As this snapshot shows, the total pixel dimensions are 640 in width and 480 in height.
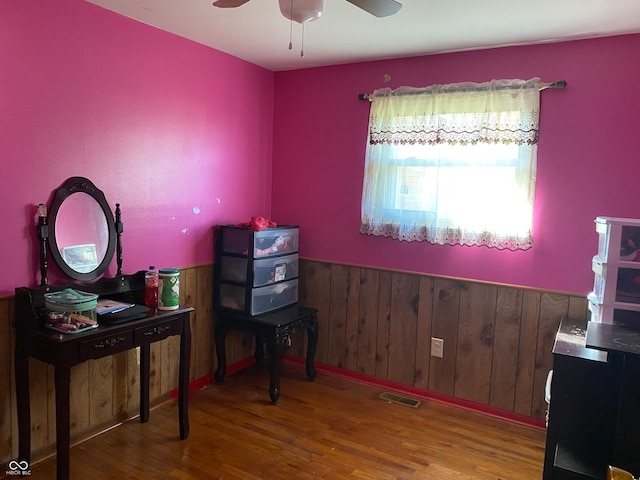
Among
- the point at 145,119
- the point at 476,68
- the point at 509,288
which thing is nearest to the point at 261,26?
the point at 145,119

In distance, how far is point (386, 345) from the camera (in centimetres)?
343

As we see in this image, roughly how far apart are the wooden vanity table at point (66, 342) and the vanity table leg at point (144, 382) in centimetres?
31

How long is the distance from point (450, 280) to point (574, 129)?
1.13 metres

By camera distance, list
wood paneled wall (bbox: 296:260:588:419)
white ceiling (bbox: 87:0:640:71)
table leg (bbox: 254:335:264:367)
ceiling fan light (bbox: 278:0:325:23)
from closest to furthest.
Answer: ceiling fan light (bbox: 278:0:325:23), white ceiling (bbox: 87:0:640:71), wood paneled wall (bbox: 296:260:588:419), table leg (bbox: 254:335:264:367)

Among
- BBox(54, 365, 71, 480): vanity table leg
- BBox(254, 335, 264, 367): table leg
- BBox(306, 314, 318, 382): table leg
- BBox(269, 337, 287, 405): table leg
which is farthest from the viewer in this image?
BBox(254, 335, 264, 367): table leg

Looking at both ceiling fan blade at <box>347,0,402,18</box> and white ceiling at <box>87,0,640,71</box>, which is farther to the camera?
white ceiling at <box>87,0,640,71</box>

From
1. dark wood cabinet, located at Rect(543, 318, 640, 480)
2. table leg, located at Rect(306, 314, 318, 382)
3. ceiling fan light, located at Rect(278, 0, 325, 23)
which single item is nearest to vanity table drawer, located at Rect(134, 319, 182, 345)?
table leg, located at Rect(306, 314, 318, 382)

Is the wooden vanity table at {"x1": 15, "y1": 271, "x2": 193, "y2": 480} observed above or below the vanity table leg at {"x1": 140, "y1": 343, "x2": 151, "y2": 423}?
above

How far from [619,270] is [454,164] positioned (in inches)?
44.2

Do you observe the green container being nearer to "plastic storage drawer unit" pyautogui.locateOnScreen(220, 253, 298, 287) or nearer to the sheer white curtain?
"plastic storage drawer unit" pyautogui.locateOnScreen(220, 253, 298, 287)

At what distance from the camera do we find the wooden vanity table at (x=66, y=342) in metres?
2.06

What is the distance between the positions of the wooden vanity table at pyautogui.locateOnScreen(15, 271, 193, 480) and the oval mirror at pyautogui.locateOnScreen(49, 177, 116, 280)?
3.8 inches

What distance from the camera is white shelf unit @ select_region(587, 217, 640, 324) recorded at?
88.2 inches

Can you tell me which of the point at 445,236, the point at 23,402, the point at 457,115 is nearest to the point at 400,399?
the point at 445,236
